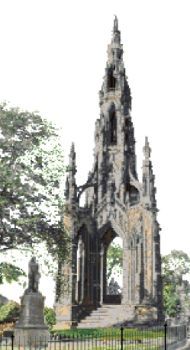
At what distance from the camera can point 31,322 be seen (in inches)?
914

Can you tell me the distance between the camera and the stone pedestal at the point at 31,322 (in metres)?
22.7

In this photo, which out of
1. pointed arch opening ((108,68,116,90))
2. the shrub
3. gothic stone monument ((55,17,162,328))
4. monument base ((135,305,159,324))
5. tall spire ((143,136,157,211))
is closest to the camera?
monument base ((135,305,159,324))

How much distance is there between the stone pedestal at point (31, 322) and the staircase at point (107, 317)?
19.5 m

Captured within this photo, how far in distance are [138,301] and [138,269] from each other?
2.73 m

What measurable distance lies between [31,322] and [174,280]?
50.4 m

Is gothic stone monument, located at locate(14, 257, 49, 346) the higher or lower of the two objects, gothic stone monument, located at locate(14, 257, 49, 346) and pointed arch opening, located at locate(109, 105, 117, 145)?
the lower

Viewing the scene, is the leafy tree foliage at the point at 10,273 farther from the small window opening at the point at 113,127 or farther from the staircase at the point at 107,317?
the small window opening at the point at 113,127

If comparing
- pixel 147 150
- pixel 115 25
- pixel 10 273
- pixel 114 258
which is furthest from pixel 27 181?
pixel 114 258

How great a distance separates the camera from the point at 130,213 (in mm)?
Answer: 46031

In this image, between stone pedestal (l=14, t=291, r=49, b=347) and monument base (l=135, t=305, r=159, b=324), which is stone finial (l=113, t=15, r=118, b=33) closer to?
monument base (l=135, t=305, r=159, b=324)

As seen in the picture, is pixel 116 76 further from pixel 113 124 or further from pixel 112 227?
pixel 112 227

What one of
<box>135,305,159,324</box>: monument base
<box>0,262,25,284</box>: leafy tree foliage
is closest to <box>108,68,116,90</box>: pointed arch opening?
<box>135,305,159,324</box>: monument base

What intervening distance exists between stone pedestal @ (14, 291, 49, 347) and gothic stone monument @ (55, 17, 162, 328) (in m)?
14.7

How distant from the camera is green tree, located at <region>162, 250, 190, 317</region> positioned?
6244 cm
